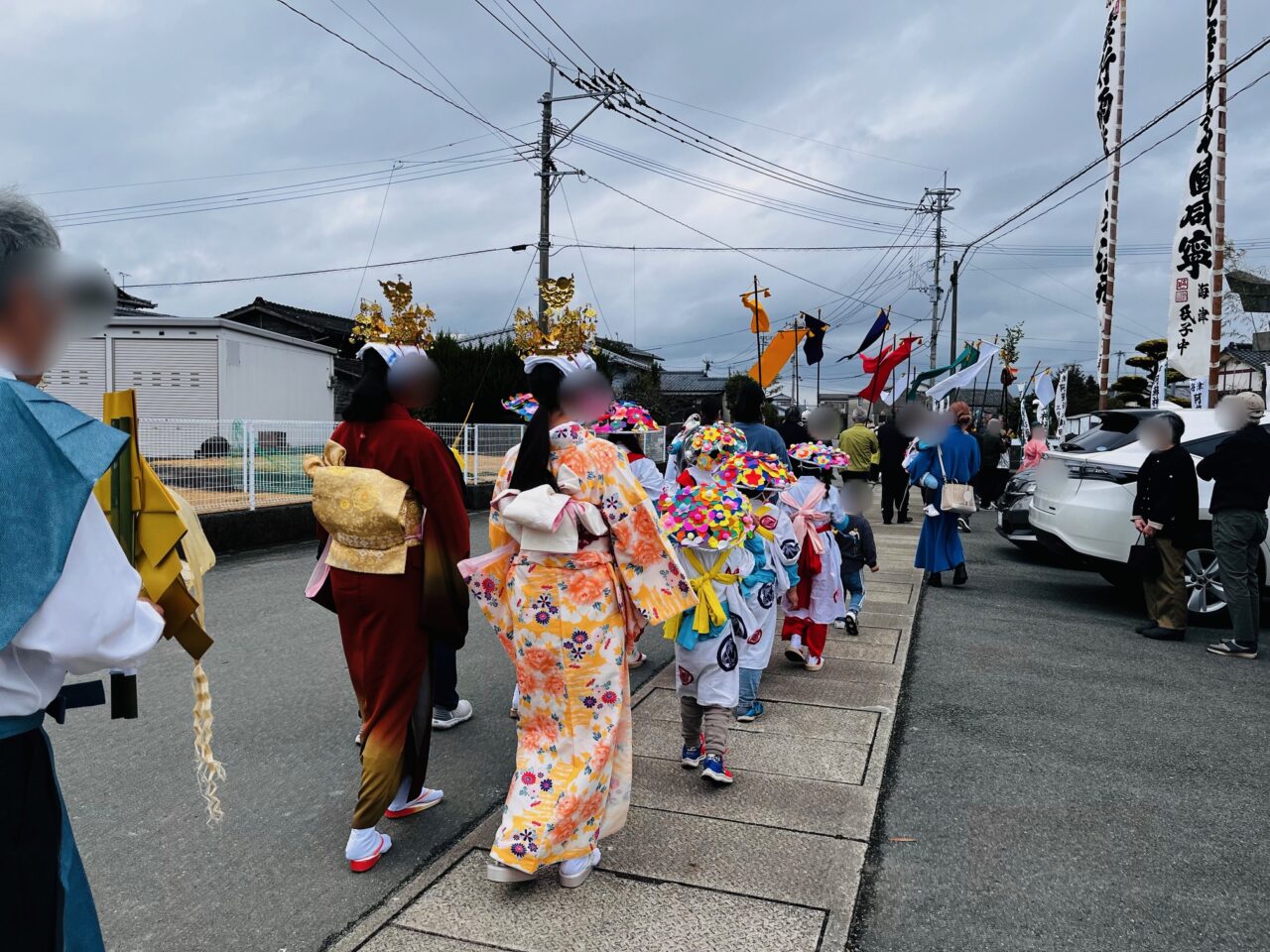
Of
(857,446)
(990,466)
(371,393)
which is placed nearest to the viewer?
(371,393)

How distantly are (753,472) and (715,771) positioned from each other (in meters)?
1.40

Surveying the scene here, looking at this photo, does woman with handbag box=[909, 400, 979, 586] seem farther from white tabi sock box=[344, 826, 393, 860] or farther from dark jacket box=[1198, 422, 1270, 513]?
white tabi sock box=[344, 826, 393, 860]

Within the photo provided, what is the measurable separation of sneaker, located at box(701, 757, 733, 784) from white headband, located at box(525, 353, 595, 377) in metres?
1.77

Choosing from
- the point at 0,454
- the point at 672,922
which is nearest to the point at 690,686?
the point at 672,922

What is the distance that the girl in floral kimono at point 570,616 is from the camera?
289 cm

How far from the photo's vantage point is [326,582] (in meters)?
3.53

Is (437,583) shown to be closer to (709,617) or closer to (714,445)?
(709,617)

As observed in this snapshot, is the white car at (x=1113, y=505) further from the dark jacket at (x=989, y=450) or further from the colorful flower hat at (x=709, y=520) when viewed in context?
the dark jacket at (x=989, y=450)

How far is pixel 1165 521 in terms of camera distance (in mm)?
6496

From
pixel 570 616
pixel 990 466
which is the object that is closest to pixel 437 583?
pixel 570 616

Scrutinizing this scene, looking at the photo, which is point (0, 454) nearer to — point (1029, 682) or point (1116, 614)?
point (1029, 682)

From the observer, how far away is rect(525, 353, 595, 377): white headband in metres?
3.20

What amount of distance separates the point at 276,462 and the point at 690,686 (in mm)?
8777

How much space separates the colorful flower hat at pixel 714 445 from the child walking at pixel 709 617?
A: 0.35 m
